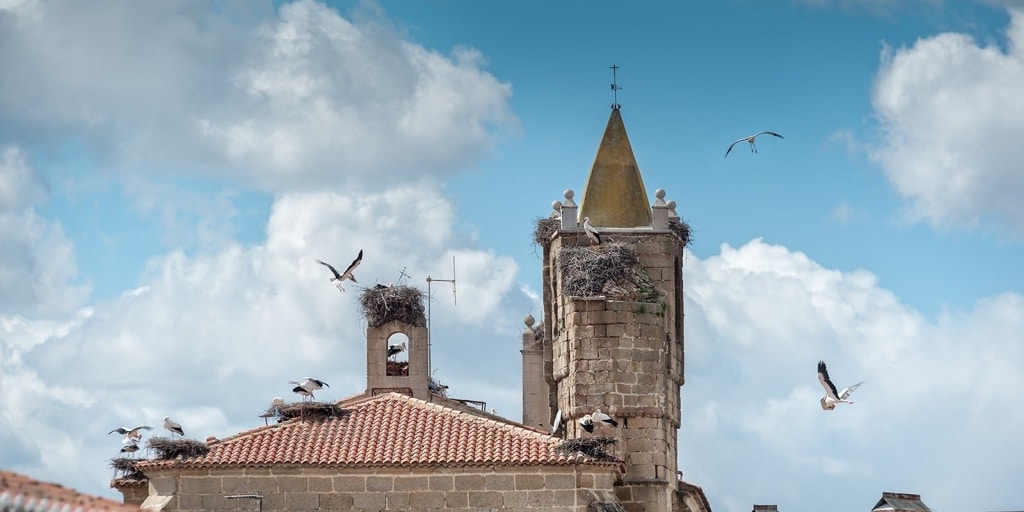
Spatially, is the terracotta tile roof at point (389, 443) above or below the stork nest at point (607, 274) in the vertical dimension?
below

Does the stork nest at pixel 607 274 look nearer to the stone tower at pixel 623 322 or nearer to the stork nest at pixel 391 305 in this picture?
the stone tower at pixel 623 322

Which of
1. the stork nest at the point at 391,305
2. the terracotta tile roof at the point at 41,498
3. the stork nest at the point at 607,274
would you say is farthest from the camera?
the stork nest at the point at 391,305

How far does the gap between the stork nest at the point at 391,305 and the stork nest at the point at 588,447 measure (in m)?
9.11

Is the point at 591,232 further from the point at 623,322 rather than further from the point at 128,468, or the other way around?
the point at 128,468

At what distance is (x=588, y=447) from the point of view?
3195 centimetres

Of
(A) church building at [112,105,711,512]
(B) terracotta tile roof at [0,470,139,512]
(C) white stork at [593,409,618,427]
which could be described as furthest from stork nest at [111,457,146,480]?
(B) terracotta tile roof at [0,470,139,512]

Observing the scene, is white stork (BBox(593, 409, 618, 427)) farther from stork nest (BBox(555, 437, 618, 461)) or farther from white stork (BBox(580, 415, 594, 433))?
stork nest (BBox(555, 437, 618, 461))

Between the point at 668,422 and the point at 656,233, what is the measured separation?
11.2 feet

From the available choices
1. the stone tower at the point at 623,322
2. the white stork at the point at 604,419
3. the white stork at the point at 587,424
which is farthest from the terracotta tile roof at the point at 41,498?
the stone tower at the point at 623,322

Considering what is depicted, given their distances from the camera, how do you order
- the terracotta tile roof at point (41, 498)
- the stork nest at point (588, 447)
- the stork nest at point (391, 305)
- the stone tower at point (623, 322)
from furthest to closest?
the stork nest at point (391, 305), the stone tower at point (623, 322), the stork nest at point (588, 447), the terracotta tile roof at point (41, 498)

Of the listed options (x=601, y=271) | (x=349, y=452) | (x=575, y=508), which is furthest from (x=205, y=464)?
(x=601, y=271)

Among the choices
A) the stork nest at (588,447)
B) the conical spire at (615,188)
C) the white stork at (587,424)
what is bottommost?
the stork nest at (588,447)

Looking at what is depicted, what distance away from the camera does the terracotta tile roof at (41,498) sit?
15.9 m

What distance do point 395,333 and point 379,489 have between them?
30.6 feet
